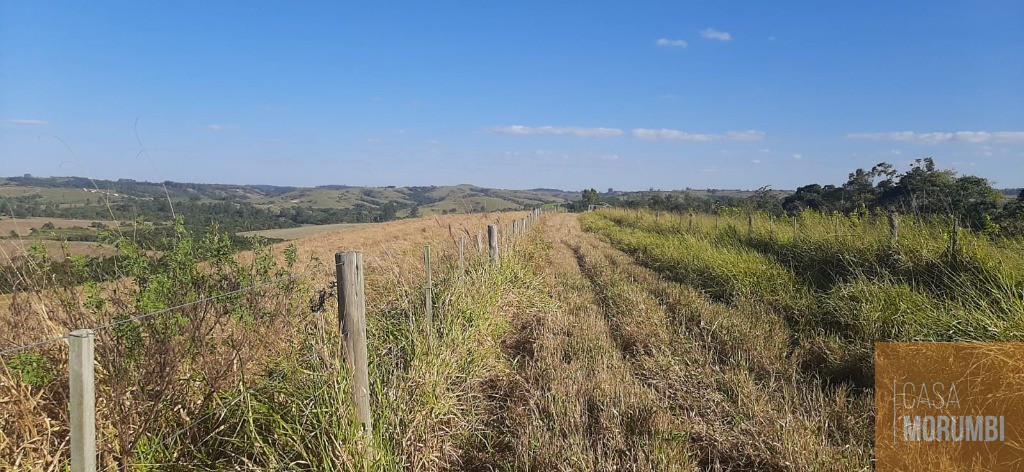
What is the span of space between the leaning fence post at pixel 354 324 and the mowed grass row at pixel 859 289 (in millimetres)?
4372

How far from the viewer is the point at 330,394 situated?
3.37 metres

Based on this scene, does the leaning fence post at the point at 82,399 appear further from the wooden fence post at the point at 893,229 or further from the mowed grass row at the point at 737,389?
the wooden fence post at the point at 893,229

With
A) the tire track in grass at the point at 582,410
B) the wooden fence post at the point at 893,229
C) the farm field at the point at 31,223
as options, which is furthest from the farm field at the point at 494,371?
the farm field at the point at 31,223

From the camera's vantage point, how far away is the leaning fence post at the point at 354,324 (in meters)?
3.38

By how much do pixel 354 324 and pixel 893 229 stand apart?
9.45 metres

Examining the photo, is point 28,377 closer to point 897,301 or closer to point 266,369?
point 266,369

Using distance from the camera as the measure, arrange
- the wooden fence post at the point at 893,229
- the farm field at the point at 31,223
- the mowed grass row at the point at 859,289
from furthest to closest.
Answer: the wooden fence post at the point at 893,229 < the mowed grass row at the point at 859,289 < the farm field at the point at 31,223

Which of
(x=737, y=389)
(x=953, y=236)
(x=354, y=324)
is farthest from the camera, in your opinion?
(x=953, y=236)

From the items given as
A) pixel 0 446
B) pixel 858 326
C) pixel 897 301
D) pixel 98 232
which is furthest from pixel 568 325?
pixel 0 446

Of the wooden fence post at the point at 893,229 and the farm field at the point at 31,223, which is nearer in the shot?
the farm field at the point at 31,223

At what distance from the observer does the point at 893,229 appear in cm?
919

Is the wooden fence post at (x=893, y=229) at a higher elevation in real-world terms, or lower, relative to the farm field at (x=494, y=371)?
higher

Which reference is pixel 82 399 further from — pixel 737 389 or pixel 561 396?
pixel 737 389

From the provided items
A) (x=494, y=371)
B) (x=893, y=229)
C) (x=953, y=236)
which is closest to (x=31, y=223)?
(x=494, y=371)
